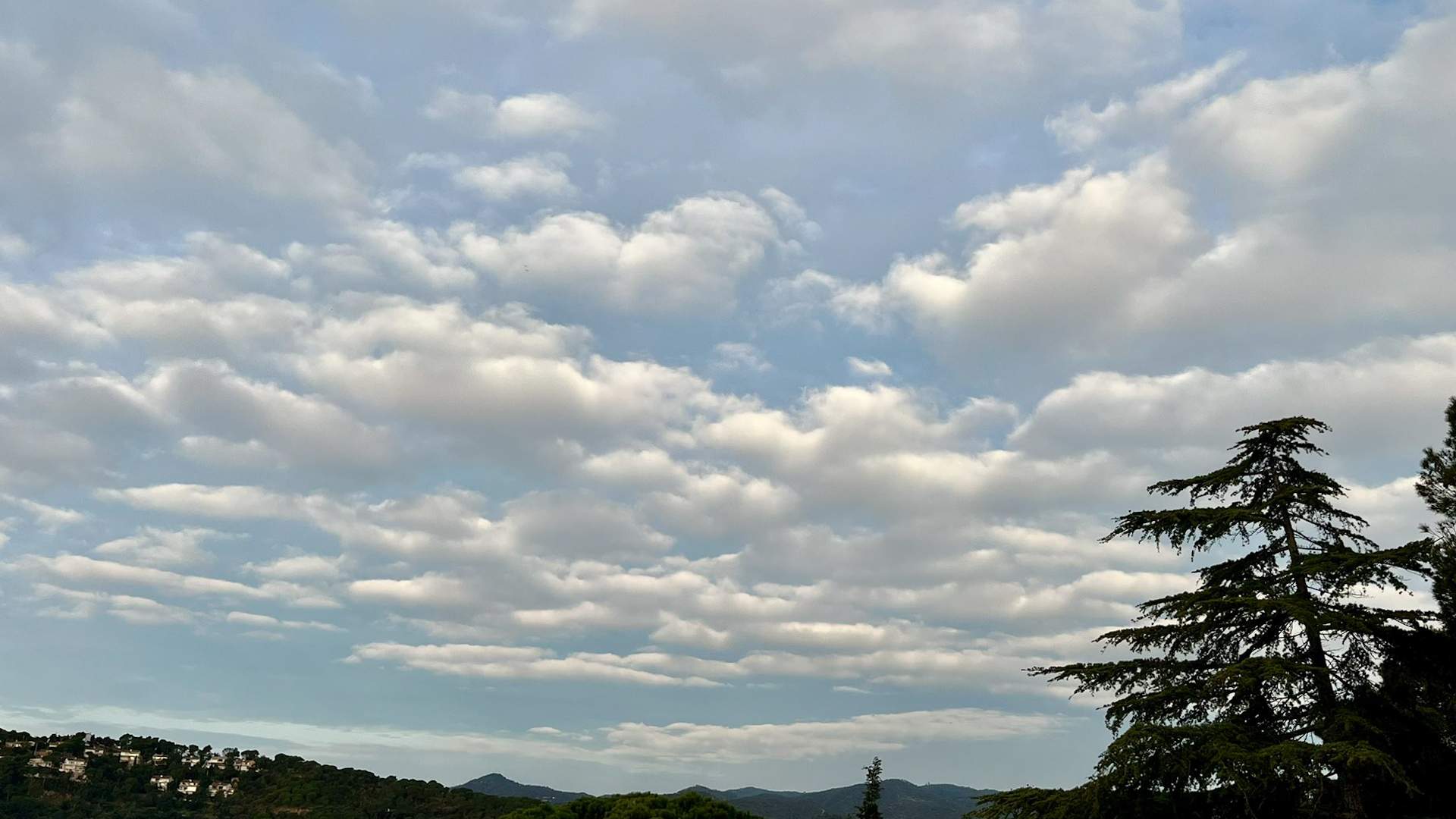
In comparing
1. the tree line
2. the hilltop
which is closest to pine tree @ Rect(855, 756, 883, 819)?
the tree line

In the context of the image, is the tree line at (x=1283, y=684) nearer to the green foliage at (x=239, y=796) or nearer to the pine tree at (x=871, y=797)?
the pine tree at (x=871, y=797)

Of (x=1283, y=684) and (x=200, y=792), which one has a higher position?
(x=1283, y=684)

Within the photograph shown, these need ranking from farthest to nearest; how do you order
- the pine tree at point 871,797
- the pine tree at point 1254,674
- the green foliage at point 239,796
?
the green foliage at point 239,796 < the pine tree at point 871,797 < the pine tree at point 1254,674

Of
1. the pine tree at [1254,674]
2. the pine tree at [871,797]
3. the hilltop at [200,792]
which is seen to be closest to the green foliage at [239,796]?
the hilltop at [200,792]

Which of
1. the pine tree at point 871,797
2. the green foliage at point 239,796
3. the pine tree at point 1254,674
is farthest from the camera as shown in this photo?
the green foliage at point 239,796

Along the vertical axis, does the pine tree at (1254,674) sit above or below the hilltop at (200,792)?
above

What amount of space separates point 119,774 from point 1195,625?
744 ft

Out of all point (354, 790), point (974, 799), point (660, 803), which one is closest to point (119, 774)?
point (354, 790)

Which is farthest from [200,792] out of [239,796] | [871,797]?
[871,797]

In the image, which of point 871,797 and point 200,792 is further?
point 200,792

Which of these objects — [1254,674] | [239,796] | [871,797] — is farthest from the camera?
[239,796]

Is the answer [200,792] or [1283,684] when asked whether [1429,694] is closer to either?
[1283,684]

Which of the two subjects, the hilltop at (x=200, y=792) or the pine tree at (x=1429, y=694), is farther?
the hilltop at (x=200, y=792)

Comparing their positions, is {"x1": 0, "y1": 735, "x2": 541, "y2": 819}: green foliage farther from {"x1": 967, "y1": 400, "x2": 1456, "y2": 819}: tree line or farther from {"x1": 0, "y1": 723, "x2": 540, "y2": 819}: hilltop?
{"x1": 967, "y1": 400, "x2": 1456, "y2": 819}: tree line
